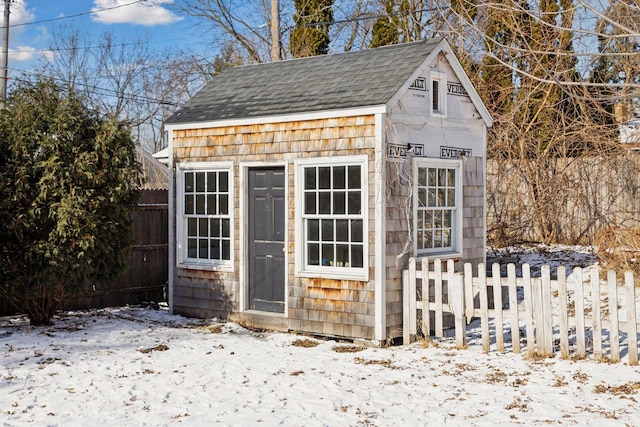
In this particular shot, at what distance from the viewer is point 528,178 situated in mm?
18641

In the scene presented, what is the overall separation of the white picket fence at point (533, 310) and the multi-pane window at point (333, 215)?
0.89 m

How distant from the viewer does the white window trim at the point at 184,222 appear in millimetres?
11594

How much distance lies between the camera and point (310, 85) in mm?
11336

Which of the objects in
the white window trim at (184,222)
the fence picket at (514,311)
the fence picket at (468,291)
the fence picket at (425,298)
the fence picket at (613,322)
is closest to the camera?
the fence picket at (613,322)

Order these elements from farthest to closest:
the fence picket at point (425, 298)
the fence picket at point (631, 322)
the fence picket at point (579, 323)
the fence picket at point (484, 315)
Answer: the fence picket at point (425, 298), the fence picket at point (484, 315), the fence picket at point (579, 323), the fence picket at point (631, 322)

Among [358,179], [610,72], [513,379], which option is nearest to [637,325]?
[513,379]

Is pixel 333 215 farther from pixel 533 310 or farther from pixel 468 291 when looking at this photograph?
pixel 533 310

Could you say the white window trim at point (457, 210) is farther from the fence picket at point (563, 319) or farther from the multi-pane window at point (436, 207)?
the fence picket at point (563, 319)

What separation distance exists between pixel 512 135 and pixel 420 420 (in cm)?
1383

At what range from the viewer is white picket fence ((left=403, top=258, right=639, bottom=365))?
8336 mm

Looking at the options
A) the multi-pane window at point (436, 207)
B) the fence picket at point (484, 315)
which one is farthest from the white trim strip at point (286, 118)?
the fence picket at point (484, 315)

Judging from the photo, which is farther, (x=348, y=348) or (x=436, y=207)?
(x=436, y=207)

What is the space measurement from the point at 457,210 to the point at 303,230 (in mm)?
2356

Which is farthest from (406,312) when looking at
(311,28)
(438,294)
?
(311,28)
